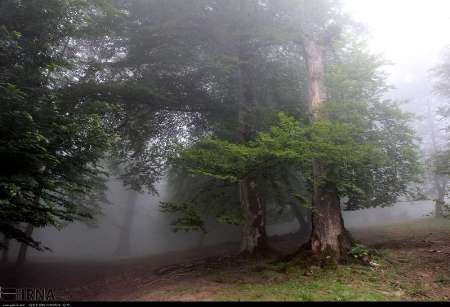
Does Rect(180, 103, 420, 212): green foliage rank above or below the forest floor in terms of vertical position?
above

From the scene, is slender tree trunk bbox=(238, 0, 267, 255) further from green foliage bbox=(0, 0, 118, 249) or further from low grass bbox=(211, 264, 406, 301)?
green foliage bbox=(0, 0, 118, 249)

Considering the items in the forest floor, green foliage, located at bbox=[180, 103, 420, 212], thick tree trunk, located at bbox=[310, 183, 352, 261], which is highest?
green foliage, located at bbox=[180, 103, 420, 212]

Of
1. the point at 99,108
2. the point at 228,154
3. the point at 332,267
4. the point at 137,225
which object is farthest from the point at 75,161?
the point at 137,225

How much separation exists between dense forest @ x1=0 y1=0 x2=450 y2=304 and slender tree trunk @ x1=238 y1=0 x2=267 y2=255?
0.19 ft

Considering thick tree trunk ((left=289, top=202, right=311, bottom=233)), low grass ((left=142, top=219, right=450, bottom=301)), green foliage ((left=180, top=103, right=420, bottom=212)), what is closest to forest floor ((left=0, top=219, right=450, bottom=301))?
low grass ((left=142, top=219, right=450, bottom=301))

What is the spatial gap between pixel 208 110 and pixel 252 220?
5.29m

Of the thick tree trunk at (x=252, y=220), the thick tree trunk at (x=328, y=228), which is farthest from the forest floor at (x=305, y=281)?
the thick tree trunk at (x=252, y=220)

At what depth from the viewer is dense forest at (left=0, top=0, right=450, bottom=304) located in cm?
819

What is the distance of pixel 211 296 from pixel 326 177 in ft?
14.0

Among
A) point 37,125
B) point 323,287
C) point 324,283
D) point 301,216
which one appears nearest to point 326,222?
point 324,283

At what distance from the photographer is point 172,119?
54.9 ft

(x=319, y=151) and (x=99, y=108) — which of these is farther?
(x=99, y=108)

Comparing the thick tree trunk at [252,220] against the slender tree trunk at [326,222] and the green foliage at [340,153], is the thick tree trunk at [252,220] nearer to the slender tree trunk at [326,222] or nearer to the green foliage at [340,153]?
the green foliage at [340,153]

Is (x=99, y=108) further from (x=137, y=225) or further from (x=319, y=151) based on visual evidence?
(x=137, y=225)
